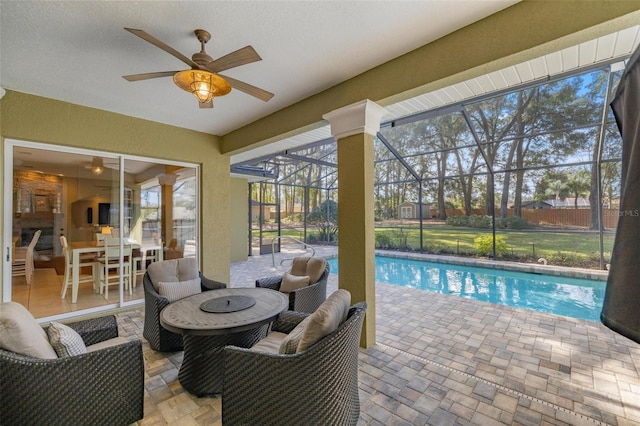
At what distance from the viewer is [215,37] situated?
2318mm

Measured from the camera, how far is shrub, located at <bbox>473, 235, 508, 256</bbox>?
8.48 meters

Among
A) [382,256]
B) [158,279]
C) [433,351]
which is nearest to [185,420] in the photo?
[158,279]

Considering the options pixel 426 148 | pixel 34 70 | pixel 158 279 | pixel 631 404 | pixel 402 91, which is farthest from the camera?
pixel 426 148

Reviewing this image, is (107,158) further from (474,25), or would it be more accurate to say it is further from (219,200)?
(474,25)

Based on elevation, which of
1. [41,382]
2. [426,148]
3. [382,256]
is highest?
[426,148]

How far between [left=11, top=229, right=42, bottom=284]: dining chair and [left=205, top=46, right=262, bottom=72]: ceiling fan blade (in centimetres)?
387

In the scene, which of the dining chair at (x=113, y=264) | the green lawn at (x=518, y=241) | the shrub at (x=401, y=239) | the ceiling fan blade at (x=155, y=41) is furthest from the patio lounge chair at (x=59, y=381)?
the shrub at (x=401, y=239)

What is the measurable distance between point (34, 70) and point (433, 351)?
5197 mm

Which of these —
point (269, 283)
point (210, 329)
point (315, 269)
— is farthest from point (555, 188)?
point (210, 329)

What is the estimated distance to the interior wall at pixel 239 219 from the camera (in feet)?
28.6

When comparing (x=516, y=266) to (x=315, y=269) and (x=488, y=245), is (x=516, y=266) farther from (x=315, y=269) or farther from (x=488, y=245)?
(x=315, y=269)

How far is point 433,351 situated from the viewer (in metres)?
2.90

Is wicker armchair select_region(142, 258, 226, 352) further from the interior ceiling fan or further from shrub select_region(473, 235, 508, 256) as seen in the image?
shrub select_region(473, 235, 508, 256)

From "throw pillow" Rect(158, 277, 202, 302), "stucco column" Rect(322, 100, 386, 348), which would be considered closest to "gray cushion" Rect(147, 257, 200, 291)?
"throw pillow" Rect(158, 277, 202, 302)
